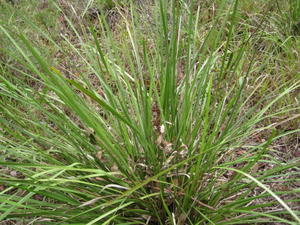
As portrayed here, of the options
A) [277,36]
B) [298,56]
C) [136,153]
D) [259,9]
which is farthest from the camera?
[259,9]

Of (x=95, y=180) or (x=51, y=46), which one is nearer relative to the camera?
(x=95, y=180)

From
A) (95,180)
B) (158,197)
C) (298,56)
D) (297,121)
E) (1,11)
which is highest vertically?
(1,11)

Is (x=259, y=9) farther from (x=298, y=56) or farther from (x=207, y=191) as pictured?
(x=207, y=191)

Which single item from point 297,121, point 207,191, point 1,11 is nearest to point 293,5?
point 297,121

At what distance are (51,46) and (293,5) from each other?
1.87 meters

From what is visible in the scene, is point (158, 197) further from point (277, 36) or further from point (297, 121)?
point (277, 36)

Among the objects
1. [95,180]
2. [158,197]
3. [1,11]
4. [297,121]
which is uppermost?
[1,11]

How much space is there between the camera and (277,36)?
82.6 inches

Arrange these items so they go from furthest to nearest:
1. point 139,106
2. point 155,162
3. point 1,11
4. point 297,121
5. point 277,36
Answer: point 1,11, point 277,36, point 297,121, point 139,106, point 155,162

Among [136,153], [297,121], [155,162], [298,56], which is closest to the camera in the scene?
[155,162]

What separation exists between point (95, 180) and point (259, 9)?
6.33 feet

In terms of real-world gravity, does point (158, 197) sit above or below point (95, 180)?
below

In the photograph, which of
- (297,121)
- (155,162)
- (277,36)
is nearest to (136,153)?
(155,162)

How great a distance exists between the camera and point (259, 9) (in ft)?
7.89
